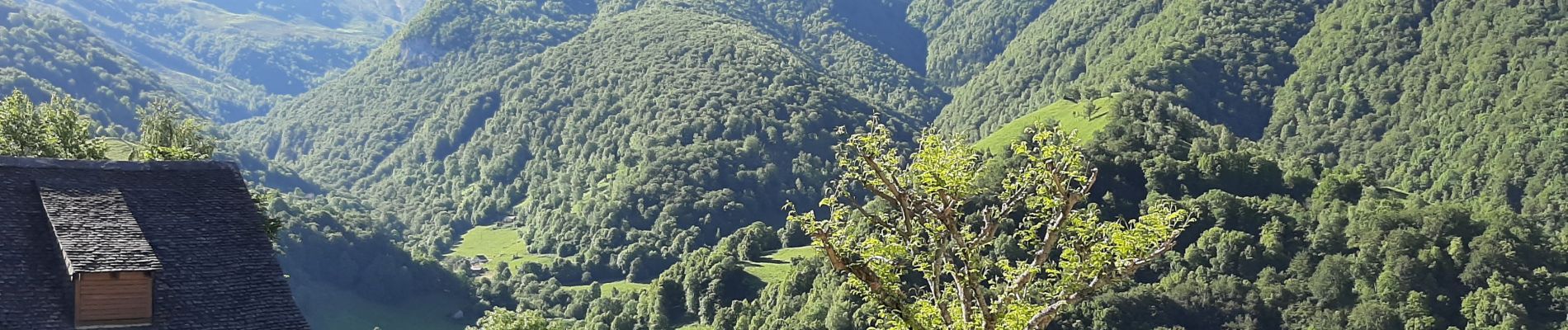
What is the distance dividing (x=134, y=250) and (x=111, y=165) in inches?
86.8

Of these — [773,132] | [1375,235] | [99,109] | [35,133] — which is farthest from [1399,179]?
[99,109]

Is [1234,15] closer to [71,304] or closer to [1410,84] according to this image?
[1410,84]

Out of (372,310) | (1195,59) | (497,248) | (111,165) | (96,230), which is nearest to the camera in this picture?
(96,230)

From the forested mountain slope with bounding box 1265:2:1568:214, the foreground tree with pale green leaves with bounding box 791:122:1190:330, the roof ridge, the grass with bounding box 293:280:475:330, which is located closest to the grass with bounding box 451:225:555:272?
the grass with bounding box 293:280:475:330

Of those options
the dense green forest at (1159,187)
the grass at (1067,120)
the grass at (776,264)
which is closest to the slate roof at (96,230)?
the dense green forest at (1159,187)

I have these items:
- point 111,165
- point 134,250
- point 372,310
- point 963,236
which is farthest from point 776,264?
point 134,250

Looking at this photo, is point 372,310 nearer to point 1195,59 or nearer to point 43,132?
point 1195,59

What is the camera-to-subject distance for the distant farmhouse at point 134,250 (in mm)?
15953

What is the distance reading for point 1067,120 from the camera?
424 feet

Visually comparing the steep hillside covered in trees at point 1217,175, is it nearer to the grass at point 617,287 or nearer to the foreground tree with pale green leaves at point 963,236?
the grass at point 617,287

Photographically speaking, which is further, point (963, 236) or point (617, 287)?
point (617, 287)

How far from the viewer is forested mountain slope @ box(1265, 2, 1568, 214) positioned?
12012 centimetres

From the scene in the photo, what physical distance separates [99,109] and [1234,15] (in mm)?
150744

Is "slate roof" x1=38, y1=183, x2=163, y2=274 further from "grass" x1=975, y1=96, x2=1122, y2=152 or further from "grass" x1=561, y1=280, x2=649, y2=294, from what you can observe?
"grass" x1=561, y1=280, x2=649, y2=294
